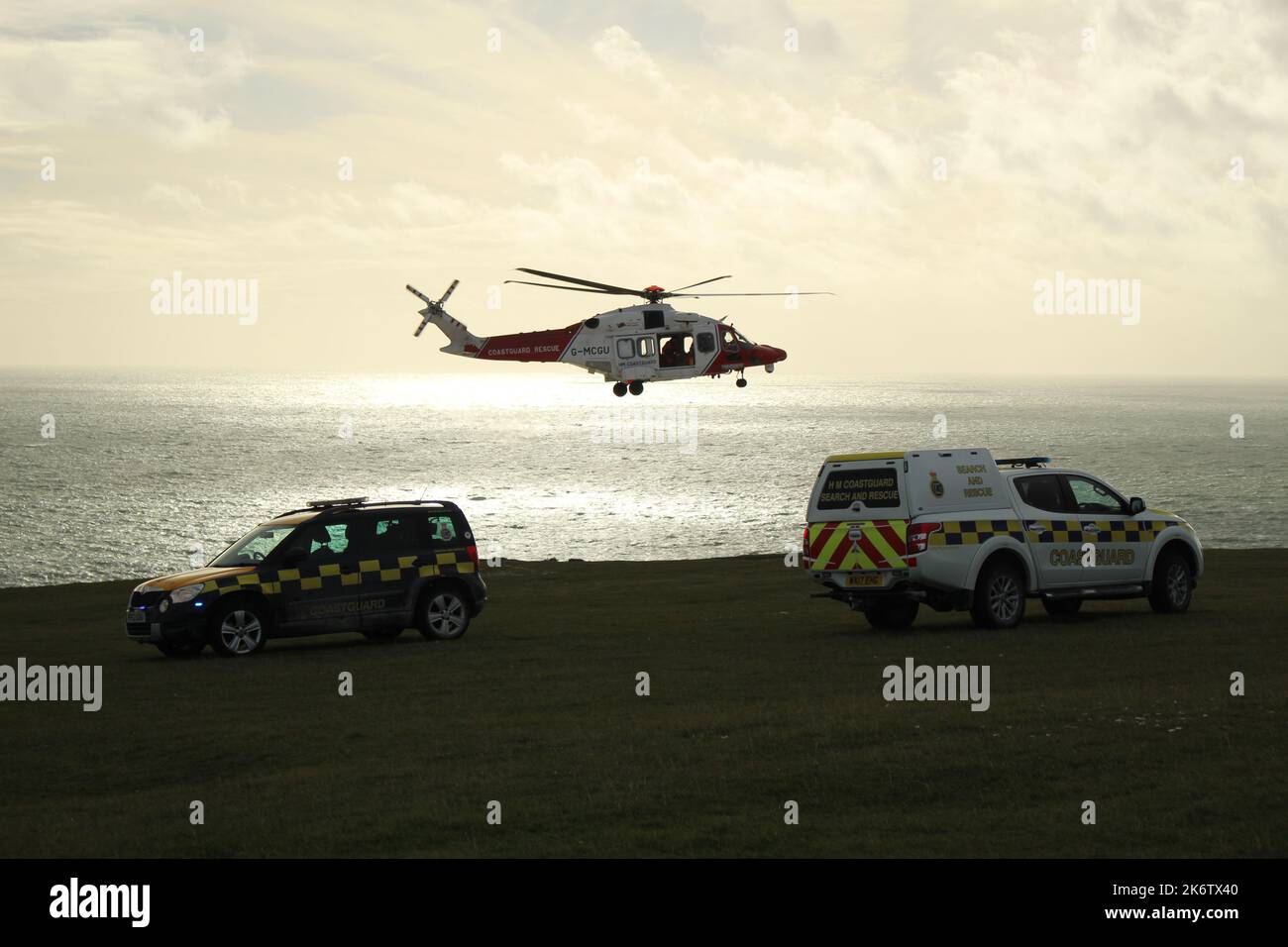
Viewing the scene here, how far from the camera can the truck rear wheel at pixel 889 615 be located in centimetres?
2192

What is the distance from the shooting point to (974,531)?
68.2 feet

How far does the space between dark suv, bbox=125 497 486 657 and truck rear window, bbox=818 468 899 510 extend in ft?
17.5

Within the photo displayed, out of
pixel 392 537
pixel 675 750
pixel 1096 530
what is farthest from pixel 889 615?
pixel 675 750

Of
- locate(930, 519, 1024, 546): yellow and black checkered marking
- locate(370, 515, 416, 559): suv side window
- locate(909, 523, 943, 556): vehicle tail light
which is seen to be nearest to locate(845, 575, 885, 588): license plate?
locate(909, 523, 943, 556): vehicle tail light

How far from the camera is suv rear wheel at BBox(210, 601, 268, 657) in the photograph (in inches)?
802

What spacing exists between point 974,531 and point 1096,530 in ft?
7.74

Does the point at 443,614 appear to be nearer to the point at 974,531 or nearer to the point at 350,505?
the point at 350,505

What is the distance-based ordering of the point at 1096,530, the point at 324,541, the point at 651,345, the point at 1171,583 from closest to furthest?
the point at 324,541 → the point at 1096,530 → the point at 1171,583 → the point at 651,345

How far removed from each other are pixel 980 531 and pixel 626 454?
5294 inches

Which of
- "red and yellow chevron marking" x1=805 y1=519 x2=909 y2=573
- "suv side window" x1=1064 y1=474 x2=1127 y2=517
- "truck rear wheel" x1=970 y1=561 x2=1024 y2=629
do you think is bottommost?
"truck rear wheel" x1=970 y1=561 x2=1024 y2=629

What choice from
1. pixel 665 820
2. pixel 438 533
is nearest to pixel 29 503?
pixel 438 533

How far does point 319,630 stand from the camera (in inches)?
832

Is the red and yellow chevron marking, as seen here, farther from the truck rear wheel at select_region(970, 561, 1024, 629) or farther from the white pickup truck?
the truck rear wheel at select_region(970, 561, 1024, 629)
